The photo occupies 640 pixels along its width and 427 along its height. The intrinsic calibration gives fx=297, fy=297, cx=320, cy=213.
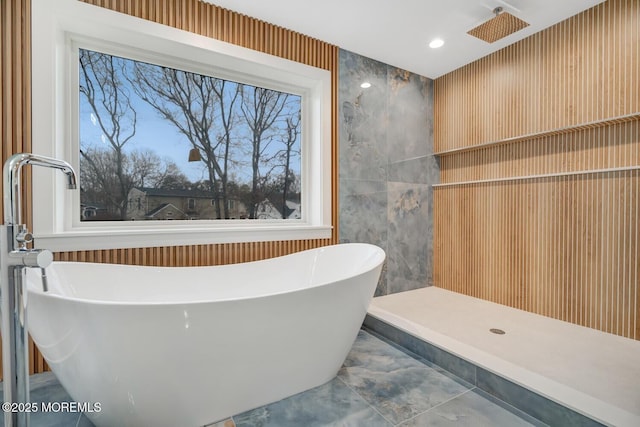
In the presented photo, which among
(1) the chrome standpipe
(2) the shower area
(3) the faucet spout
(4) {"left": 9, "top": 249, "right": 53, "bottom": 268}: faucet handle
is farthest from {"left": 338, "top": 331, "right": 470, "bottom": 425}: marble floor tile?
(3) the faucet spout

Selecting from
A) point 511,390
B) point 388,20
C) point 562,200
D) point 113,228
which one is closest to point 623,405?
point 511,390

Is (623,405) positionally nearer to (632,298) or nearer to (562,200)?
(632,298)

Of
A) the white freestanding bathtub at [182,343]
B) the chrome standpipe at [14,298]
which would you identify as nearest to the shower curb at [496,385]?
the white freestanding bathtub at [182,343]

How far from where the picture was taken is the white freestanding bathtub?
3.25ft

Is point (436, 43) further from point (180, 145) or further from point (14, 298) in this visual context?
point (14, 298)

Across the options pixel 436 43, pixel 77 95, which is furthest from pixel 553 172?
pixel 77 95

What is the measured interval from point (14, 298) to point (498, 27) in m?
3.02

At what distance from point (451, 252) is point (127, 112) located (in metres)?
3.10

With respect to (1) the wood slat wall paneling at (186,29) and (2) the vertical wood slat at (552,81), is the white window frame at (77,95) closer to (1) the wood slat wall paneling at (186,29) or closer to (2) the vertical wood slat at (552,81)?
(1) the wood slat wall paneling at (186,29)

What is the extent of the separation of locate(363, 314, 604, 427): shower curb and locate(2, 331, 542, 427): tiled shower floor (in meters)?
0.04

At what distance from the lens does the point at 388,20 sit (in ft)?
7.33

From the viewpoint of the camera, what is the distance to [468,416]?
1349mm

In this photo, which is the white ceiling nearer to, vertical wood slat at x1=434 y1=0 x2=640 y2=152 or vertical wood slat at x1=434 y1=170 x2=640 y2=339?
vertical wood slat at x1=434 y1=0 x2=640 y2=152

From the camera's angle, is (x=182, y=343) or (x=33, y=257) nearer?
(x=33, y=257)
